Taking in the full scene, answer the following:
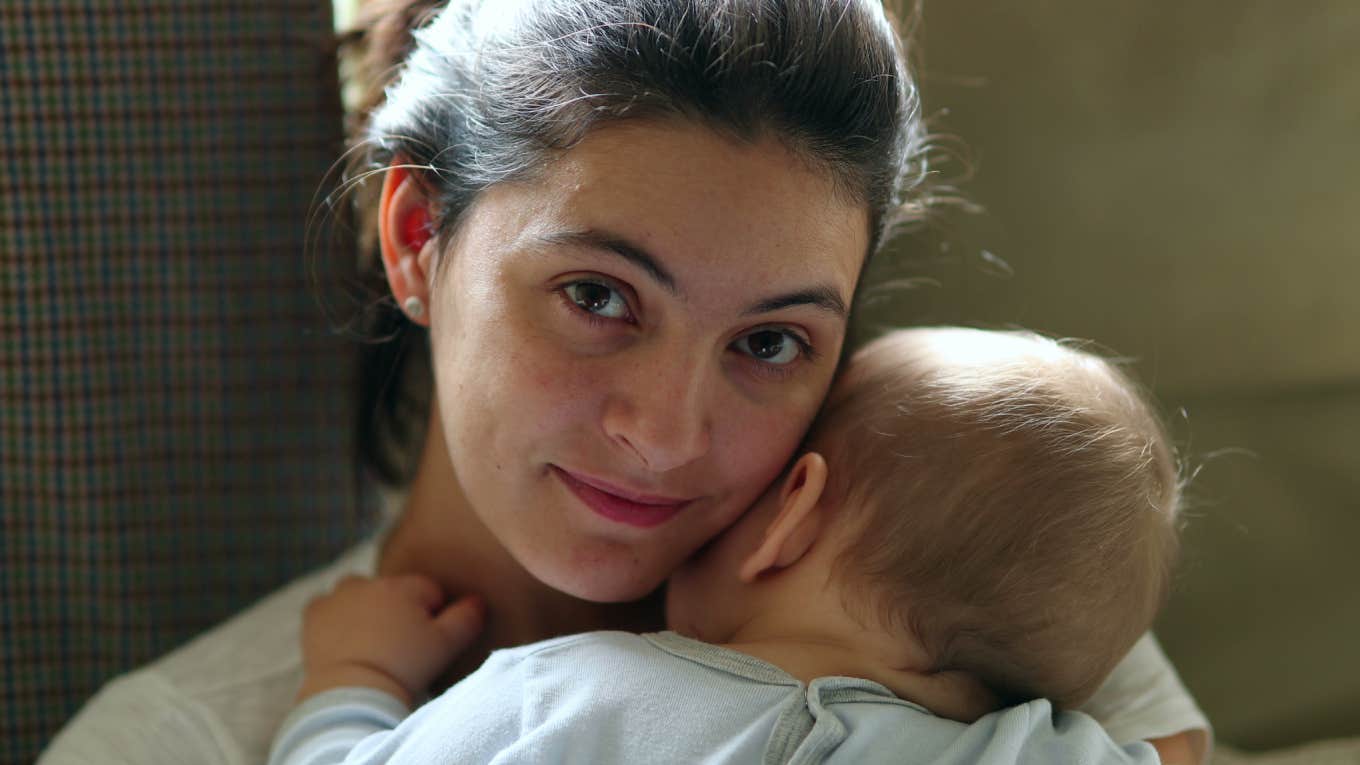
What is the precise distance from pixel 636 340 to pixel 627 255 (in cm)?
8

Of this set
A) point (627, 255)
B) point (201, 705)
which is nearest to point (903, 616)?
point (627, 255)

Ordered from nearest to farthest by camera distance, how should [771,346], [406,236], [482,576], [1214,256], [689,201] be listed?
[689,201]
[771,346]
[406,236]
[482,576]
[1214,256]

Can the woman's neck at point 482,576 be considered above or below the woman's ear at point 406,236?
below

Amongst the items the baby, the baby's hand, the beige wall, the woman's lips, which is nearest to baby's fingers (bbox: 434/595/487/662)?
the baby's hand

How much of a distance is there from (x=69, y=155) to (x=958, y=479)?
0.97 meters

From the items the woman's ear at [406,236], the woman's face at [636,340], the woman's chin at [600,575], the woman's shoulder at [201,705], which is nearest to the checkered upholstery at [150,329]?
the woman's shoulder at [201,705]

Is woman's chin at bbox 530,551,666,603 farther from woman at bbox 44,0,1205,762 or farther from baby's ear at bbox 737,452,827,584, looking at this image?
baby's ear at bbox 737,452,827,584

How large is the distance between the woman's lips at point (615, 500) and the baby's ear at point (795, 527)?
0.09 meters

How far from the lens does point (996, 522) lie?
2.94 ft

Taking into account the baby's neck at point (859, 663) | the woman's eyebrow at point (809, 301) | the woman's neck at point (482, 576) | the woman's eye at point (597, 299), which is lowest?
the woman's neck at point (482, 576)

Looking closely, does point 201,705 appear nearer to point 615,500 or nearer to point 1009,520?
point 615,500

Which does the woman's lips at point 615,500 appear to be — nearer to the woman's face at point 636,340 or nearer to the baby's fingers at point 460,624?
the woman's face at point 636,340

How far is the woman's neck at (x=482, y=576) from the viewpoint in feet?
4.04

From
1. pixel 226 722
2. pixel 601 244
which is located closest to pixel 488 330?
pixel 601 244
